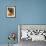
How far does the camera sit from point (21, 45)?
414 cm

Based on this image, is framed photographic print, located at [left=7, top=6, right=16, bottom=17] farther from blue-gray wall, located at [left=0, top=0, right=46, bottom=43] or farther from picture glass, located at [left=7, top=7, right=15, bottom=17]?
blue-gray wall, located at [left=0, top=0, right=46, bottom=43]


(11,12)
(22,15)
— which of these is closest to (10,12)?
(11,12)

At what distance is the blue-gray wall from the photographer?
14.4ft

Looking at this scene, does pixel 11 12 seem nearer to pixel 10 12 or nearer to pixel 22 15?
pixel 10 12

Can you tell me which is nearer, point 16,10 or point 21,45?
point 21,45

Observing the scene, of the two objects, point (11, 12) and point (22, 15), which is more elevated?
point (11, 12)

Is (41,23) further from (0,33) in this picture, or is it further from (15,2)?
(0,33)

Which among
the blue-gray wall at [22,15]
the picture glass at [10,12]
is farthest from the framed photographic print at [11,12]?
the blue-gray wall at [22,15]

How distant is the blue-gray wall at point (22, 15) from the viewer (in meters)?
4.38

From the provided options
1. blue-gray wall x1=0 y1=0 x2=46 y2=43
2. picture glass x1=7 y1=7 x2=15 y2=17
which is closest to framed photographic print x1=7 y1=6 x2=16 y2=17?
picture glass x1=7 y1=7 x2=15 y2=17

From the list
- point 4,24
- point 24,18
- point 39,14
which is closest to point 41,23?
point 39,14

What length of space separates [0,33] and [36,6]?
1.47 m

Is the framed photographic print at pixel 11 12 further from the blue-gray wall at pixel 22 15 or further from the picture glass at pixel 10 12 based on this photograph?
the blue-gray wall at pixel 22 15

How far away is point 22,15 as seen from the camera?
4.39m
